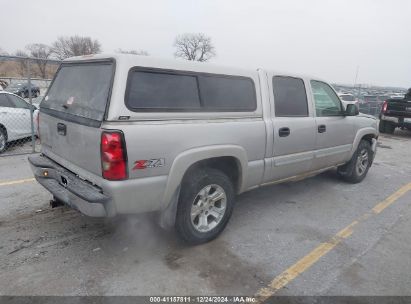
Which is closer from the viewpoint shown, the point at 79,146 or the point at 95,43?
the point at 79,146

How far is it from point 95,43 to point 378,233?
6943 centimetres

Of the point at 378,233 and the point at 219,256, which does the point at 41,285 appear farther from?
the point at 378,233

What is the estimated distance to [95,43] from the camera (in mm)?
65062

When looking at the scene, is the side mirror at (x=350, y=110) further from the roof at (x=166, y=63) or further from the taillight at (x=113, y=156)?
the taillight at (x=113, y=156)

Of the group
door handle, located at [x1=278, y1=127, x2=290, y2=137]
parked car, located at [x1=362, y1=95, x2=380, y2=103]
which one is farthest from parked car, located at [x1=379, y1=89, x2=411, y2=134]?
door handle, located at [x1=278, y1=127, x2=290, y2=137]

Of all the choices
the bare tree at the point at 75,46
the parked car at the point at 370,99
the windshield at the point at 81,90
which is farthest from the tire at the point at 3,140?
the bare tree at the point at 75,46

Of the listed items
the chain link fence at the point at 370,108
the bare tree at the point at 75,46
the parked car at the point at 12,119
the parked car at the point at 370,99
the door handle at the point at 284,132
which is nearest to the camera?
the door handle at the point at 284,132

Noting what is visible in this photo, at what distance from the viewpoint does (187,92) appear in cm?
316

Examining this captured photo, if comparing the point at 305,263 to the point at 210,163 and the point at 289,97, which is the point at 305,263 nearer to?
the point at 210,163

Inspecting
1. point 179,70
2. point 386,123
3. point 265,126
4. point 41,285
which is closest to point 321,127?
point 265,126

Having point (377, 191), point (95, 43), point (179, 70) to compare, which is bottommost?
point (377, 191)

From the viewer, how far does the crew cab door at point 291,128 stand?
3951 mm

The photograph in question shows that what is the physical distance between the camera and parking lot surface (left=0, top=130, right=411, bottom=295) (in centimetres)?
281

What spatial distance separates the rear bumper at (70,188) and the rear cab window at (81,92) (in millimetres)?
538
